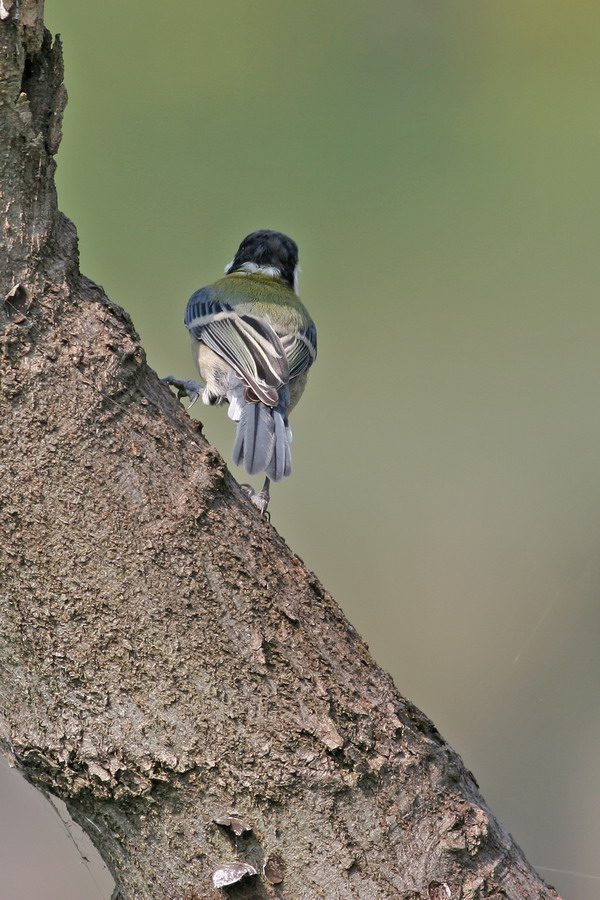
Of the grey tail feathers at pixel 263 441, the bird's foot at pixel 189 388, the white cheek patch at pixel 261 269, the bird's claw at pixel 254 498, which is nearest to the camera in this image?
the bird's claw at pixel 254 498

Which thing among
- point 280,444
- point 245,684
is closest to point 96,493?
point 245,684

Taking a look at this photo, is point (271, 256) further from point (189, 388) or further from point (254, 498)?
point (254, 498)

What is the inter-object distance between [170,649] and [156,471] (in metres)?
0.21

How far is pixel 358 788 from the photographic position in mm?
1043

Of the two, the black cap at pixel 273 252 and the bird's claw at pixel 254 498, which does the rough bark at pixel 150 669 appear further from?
the black cap at pixel 273 252

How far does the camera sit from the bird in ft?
7.54

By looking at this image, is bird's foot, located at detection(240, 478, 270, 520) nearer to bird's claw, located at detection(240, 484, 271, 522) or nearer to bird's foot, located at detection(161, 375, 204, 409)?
bird's claw, located at detection(240, 484, 271, 522)

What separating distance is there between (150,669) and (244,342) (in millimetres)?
1705

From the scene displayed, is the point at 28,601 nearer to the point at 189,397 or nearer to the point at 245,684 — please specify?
the point at 245,684

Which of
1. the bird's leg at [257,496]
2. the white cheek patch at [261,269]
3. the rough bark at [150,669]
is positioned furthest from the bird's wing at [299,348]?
the rough bark at [150,669]

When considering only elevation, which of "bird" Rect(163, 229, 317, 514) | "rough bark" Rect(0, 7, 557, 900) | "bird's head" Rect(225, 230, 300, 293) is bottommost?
"rough bark" Rect(0, 7, 557, 900)

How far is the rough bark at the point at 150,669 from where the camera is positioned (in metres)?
1.01

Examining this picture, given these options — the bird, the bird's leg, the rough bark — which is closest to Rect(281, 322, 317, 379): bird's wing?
the bird

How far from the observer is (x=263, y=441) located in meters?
2.29
